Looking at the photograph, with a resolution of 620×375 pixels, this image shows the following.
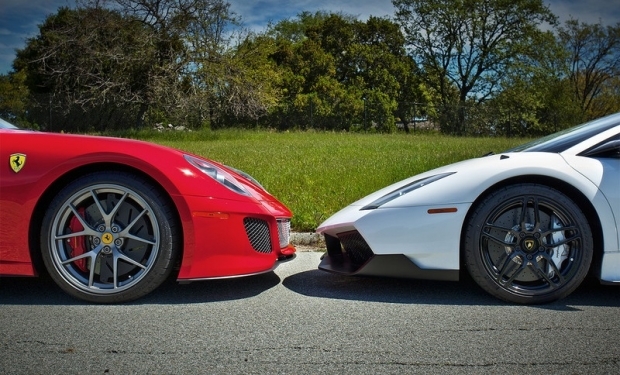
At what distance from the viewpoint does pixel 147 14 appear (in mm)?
24625

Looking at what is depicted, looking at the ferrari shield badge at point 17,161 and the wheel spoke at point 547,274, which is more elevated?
the ferrari shield badge at point 17,161

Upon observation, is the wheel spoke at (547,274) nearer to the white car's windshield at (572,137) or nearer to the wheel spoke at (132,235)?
the white car's windshield at (572,137)

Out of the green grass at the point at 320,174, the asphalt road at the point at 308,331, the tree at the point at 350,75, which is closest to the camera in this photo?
the asphalt road at the point at 308,331

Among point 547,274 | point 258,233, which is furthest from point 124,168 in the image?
point 547,274

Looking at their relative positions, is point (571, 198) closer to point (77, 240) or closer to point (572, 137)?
point (572, 137)

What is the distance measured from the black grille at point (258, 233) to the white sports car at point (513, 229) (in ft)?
1.81

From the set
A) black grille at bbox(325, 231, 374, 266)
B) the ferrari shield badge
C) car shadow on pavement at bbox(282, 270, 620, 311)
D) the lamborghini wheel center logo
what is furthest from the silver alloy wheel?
the lamborghini wheel center logo

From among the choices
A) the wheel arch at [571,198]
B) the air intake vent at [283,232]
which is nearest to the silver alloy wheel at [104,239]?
the air intake vent at [283,232]

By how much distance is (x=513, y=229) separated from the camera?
336 centimetres

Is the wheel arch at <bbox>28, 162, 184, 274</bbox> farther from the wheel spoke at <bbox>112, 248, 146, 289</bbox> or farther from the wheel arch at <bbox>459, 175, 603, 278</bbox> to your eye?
the wheel arch at <bbox>459, 175, 603, 278</bbox>

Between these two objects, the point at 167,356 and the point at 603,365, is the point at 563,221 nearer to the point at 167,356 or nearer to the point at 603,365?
the point at 603,365

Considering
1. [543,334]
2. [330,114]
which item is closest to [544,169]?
[543,334]

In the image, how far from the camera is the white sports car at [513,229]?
3338 mm

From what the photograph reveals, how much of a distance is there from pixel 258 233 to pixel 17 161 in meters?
1.42
